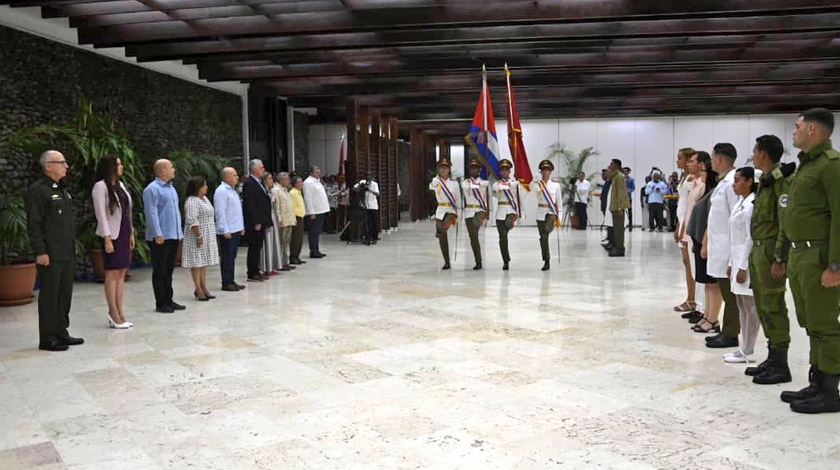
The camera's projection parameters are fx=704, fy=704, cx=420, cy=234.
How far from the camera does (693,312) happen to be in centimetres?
633

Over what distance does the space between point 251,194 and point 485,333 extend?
422cm

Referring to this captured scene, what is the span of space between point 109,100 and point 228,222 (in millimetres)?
3943

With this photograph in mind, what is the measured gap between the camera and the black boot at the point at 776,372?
429 centimetres

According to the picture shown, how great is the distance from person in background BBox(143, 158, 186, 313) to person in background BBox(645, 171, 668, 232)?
12.9 metres

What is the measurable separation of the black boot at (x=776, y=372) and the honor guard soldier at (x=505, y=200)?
18.5ft

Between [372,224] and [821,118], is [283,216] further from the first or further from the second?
[821,118]

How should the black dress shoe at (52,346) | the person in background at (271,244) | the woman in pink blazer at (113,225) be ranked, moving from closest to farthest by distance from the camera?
1. the black dress shoe at (52,346)
2. the woman in pink blazer at (113,225)
3. the person in background at (271,244)

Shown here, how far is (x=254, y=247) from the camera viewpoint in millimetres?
9164

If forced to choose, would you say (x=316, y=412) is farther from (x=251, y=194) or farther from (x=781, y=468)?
(x=251, y=194)

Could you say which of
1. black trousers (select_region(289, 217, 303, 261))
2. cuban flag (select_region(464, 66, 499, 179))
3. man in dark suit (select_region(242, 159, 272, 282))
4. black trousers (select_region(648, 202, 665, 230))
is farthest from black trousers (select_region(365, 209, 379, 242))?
black trousers (select_region(648, 202, 665, 230))

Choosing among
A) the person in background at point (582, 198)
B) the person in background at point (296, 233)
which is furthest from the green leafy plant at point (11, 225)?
the person in background at point (582, 198)

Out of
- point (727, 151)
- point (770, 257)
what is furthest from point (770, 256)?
point (727, 151)

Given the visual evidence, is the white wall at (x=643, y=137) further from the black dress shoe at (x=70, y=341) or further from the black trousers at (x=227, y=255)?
the black dress shoe at (x=70, y=341)

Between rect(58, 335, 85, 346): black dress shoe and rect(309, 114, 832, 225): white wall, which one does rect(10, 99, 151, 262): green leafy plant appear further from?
rect(309, 114, 832, 225): white wall
